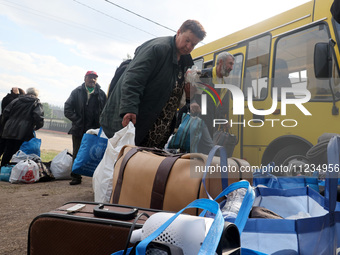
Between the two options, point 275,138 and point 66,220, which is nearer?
point 66,220

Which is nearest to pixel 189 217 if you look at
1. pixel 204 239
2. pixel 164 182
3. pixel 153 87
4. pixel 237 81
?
pixel 204 239

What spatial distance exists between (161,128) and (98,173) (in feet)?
2.36

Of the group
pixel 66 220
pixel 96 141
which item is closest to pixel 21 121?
pixel 96 141

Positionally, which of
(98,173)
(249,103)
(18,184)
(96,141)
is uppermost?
(249,103)

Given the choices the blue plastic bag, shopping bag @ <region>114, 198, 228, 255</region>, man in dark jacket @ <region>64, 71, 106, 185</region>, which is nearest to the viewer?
shopping bag @ <region>114, 198, 228, 255</region>

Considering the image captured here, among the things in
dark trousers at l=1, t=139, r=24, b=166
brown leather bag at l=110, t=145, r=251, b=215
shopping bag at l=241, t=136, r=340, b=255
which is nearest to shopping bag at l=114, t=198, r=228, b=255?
shopping bag at l=241, t=136, r=340, b=255

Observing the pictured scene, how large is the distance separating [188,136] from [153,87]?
3.64ft

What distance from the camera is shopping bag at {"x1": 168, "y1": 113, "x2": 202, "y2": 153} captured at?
10.7 ft

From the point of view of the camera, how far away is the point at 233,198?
113 cm

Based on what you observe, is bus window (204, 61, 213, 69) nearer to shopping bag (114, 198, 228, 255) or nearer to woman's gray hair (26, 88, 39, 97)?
woman's gray hair (26, 88, 39, 97)

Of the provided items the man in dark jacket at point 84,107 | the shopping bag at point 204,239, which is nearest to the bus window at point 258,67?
the man in dark jacket at point 84,107

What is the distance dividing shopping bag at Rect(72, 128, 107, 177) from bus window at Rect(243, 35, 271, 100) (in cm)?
279

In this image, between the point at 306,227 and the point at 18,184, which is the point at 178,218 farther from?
the point at 18,184

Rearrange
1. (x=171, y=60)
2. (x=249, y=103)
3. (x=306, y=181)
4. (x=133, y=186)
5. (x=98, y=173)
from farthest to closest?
(x=249, y=103) < (x=171, y=60) < (x=98, y=173) < (x=306, y=181) < (x=133, y=186)
